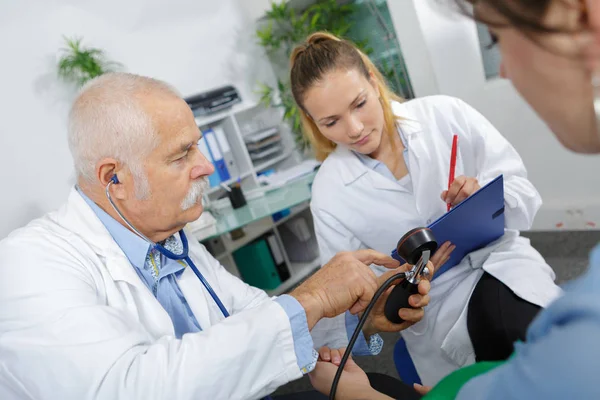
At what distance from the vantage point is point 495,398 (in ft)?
1.39

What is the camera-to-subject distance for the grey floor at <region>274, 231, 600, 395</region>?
220 centimetres

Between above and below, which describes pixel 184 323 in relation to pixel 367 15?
below

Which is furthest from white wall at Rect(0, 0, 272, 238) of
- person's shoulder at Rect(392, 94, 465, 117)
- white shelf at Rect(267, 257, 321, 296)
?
person's shoulder at Rect(392, 94, 465, 117)

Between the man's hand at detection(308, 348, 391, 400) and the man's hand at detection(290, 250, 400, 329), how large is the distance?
130 mm

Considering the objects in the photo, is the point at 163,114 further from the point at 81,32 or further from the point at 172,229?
the point at 81,32

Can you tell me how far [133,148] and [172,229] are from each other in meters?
0.25

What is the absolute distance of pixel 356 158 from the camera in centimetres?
156

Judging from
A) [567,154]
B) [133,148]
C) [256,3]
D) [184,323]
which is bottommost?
[567,154]

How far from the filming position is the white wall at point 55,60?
2711 millimetres

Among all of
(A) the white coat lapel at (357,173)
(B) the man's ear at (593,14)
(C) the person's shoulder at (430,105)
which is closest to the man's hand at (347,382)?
(A) the white coat lapel at (357,173)

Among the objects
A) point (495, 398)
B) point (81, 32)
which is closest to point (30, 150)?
point (81, 32)

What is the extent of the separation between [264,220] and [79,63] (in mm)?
1574

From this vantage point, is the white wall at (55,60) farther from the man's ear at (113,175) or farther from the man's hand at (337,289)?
the man's hand at (337,289)

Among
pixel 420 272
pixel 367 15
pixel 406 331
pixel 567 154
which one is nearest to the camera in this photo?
pixel 420 272
